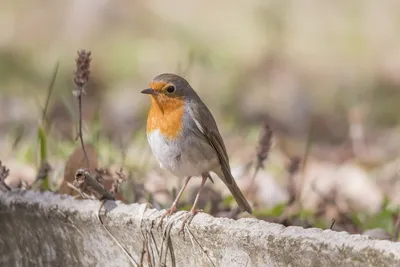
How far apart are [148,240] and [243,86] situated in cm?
667

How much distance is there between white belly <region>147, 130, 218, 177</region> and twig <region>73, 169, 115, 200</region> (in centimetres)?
36

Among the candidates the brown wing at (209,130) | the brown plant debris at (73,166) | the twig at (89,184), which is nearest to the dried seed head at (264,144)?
the brown wing at (209,130)

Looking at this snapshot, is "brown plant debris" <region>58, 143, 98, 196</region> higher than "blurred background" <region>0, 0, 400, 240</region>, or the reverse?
"brown plant debris" <region>58, 143, 98, 196</region>

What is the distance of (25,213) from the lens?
3.27 m

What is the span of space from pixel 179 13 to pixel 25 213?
8941 mm

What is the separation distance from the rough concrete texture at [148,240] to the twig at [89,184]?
0.04m

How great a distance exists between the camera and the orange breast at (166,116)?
350 centimetres

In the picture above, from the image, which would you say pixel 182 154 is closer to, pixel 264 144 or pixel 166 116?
pixel 166 116

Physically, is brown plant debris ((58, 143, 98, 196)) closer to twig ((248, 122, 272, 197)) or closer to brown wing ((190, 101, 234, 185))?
brown wing ((190, 101, 234, 185))

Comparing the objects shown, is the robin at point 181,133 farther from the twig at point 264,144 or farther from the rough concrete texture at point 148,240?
the rough concrete texture at point 148,240

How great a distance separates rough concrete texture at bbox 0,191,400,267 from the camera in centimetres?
237

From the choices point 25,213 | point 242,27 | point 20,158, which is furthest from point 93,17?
point 25,213

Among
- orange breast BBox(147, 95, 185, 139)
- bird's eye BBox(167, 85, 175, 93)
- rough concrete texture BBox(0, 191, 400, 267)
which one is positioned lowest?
rough concrete texture BBox(0, 191, 400, 267)

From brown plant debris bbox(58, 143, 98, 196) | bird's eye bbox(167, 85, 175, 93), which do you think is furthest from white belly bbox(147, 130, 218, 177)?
brown plant debris bbox(58, 143, 98, 196)
